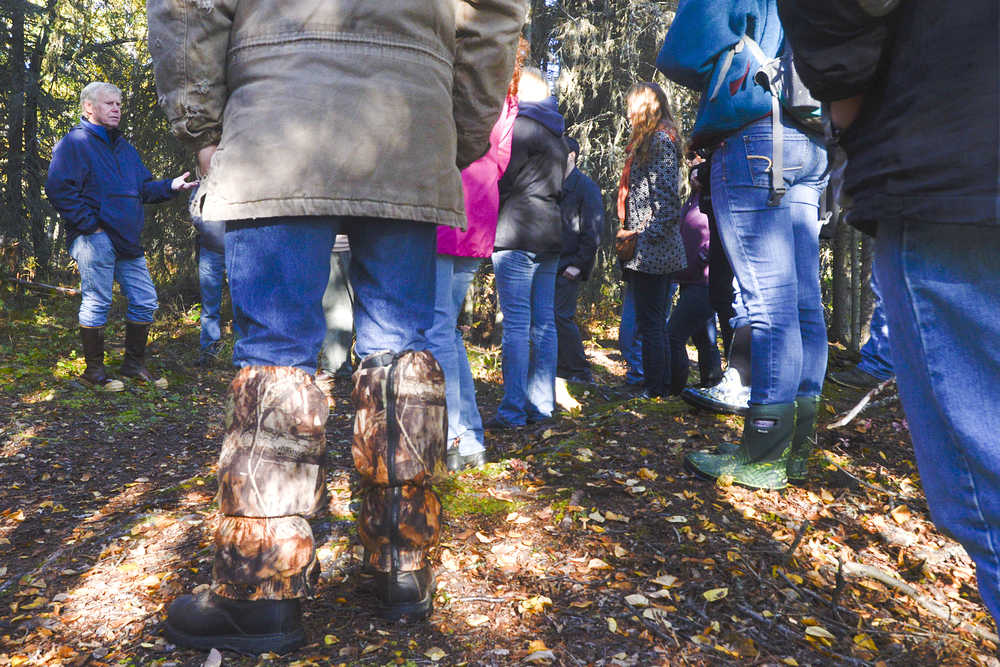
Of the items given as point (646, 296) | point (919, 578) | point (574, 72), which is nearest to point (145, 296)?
point (646, 296)

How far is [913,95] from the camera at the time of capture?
49.8 inches

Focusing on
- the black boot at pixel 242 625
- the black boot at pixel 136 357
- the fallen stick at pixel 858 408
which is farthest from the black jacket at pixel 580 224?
the black boot at pixel 242 625

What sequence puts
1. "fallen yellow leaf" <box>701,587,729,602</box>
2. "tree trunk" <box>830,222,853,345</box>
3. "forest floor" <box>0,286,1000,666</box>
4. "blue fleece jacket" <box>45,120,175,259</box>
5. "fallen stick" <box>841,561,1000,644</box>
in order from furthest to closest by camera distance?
"tree trunk" <box>830,222,853,345</box> → "blue fleece jacket" <box>45,120,175,259</box> → "fallen yellow leaf" <box>701,587,729,602</box> → "fallen stick" <box>841,561,1000,644</box> → "forest floor" <box>0,286,1000,666</box>

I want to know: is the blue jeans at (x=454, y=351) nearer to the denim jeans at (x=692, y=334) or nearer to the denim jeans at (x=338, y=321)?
the denim jeans at (x=692, y=334)

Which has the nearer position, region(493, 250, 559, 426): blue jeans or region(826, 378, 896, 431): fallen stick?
region(826, 378, 896, 431): fallen stick

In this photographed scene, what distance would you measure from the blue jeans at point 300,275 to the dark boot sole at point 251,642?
0.72 metres

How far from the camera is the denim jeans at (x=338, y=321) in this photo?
712 cm

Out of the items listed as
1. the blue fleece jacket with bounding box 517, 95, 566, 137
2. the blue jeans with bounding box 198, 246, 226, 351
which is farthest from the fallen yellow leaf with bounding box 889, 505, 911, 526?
the blue jeans with bounding box 198, 246, 226, 351

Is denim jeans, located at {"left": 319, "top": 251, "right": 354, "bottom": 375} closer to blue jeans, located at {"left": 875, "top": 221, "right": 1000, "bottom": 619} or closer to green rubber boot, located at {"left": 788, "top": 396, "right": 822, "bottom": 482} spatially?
green rubber boot, located at {"left": 788, "top": 396, "right": 822, "bottom": 482}

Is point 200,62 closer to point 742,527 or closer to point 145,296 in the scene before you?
point 742,527

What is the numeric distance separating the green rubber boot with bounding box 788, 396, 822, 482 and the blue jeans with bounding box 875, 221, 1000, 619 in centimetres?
193

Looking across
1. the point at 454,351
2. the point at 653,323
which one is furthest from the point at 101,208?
the point at 653,323

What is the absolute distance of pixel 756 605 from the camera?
2227 millimetres

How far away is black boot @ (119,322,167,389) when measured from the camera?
257 inches
